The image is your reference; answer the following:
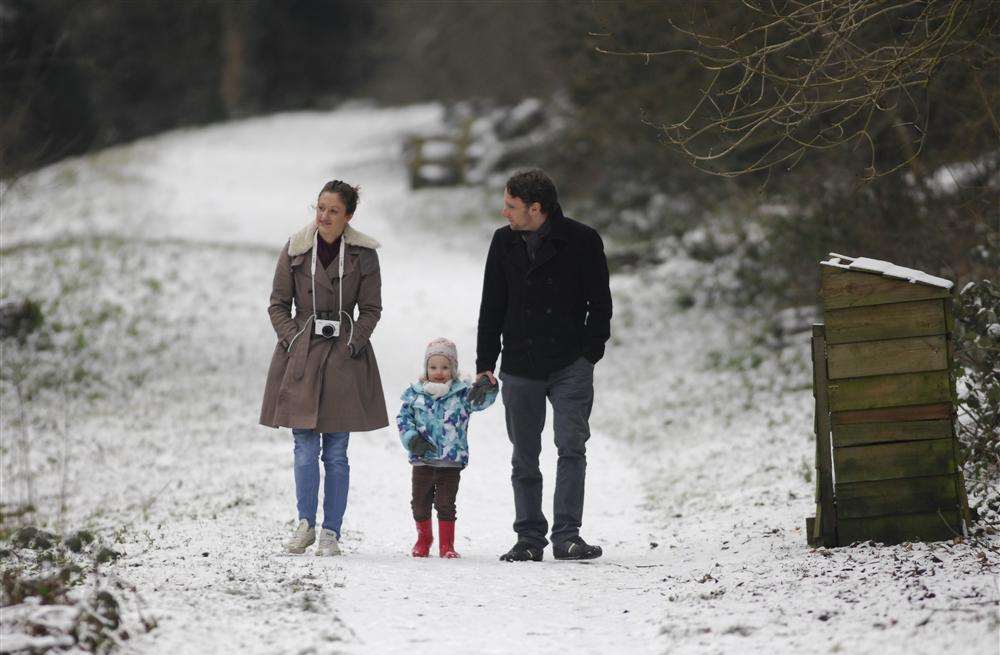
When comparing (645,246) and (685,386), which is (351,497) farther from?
(645,246)

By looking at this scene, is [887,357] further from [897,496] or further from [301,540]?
→ [301,540]

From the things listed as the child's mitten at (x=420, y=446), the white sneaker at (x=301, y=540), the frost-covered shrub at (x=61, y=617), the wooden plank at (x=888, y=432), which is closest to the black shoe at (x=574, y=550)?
the child's mitten at (x=420, y=446)

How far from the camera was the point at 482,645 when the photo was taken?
5.14 m

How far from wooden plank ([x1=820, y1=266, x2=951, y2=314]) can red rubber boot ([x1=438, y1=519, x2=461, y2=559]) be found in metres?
2.48

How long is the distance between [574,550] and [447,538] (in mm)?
742

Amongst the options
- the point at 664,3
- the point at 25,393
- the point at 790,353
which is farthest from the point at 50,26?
the point at 790,353

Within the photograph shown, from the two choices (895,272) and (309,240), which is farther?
(309,240)

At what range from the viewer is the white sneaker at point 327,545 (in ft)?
22.3

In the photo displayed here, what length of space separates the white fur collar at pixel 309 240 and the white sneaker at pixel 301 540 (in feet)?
5.10

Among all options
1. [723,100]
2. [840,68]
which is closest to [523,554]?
[840,68]

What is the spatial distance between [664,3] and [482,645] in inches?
309

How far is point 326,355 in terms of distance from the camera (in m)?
6.84

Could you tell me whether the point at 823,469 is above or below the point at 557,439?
below

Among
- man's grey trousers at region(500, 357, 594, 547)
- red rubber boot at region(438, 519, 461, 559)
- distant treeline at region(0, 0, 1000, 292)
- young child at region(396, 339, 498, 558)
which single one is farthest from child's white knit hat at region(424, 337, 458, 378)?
distant treeline at region(0, 0, 1000, 292)
